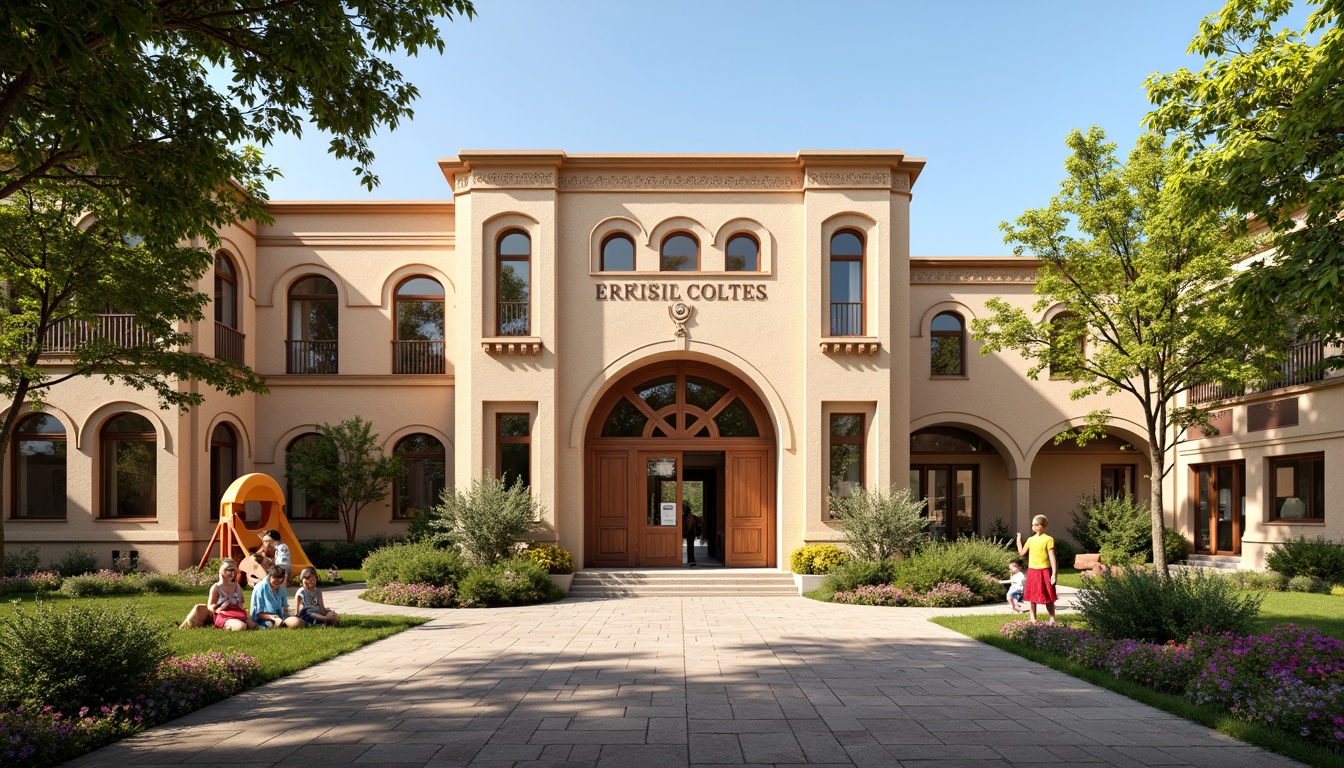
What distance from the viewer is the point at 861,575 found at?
16.1 metres

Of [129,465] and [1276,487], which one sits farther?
[1276,487]

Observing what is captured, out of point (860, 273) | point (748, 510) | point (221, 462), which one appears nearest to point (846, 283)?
point (860, 273)

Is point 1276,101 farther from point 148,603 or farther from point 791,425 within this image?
point 148,603

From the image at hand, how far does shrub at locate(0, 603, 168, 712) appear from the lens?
22.4 ft

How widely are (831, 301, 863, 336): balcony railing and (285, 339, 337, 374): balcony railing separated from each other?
12218 millimetres

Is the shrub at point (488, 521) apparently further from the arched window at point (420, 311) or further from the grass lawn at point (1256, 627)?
the grass lawn at point (1256, 627)

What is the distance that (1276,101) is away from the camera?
10.2m

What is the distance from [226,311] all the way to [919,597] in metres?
16.8

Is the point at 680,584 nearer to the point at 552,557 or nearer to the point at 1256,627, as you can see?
the point at 552,557

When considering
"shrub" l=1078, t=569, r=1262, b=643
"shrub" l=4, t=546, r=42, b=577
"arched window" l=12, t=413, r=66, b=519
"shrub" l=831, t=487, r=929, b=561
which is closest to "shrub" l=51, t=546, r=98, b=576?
"shrub" l=4, t=546, r=42, b=577

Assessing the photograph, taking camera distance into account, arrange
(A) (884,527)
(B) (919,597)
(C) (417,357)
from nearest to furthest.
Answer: (B) (919,597) → (A) (884,527) → (C) (417,357)

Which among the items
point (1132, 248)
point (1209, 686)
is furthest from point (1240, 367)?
point (1209, 686)

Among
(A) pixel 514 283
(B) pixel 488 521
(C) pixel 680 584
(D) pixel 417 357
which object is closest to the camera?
(B) pixel 488 521

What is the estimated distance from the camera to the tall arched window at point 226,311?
795 inches
